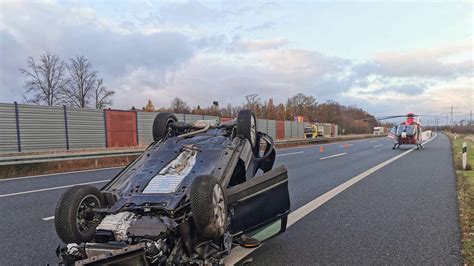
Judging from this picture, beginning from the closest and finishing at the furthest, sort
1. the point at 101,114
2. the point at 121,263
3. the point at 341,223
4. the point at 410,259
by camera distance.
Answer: the point at 121,263
the point at 410,259
the point at 341,223
the point at 101,114

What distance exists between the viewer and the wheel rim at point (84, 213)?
10.8 feet

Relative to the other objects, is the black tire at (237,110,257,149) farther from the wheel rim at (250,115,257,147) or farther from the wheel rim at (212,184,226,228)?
the wheel rim at (212,184,226,228)

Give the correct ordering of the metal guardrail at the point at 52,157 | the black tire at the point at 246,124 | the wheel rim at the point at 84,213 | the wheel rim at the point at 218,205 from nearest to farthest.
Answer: the wheel rim at the point at 218,205, the wheel rim at the point at 84,213, the black tire at the point at 246,124, the metal guardrail at the point at 52,157

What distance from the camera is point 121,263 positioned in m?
2.66

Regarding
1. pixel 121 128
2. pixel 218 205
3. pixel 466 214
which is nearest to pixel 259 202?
pixel 218 205

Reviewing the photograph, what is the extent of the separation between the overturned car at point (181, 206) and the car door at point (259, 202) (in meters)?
0.01

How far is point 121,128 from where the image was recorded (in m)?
22.7

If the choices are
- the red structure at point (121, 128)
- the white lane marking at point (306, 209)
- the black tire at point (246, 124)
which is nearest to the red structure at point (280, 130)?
the red structure at point (121, 128)

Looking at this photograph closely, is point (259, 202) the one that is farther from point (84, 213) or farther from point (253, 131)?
point (84, 213)

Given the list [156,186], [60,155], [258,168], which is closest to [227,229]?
[156,186]

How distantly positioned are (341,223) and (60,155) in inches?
453

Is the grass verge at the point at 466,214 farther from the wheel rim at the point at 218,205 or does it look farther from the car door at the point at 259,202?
the wheel rim at the point at 218,205

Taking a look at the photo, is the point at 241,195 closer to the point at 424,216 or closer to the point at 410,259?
the point at 410,259

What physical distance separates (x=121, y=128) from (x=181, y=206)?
2052cm
